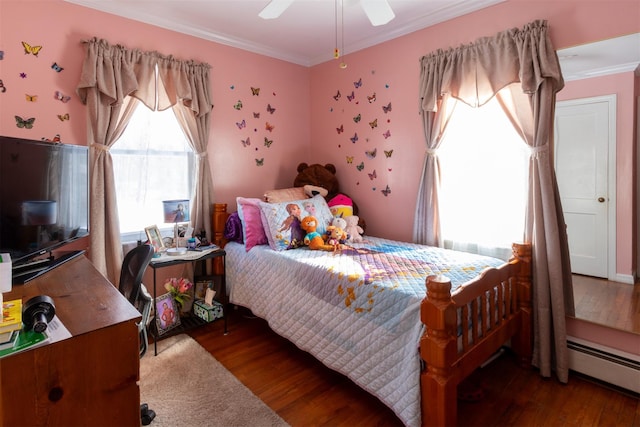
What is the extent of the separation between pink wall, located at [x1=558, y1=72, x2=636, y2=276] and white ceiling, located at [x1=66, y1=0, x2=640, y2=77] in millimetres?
73

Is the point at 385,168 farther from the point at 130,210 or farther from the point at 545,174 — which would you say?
the point at 130,210

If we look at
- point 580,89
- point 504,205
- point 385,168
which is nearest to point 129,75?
point 385,168

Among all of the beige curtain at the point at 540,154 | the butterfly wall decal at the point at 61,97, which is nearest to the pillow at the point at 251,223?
the butterfly wall decal at the point at 61,97

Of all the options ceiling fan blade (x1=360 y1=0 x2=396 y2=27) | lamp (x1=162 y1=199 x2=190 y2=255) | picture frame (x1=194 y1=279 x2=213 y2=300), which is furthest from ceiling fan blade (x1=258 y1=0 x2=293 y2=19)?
picture frame (x1=194 y1=279 x2=213 y2=300)

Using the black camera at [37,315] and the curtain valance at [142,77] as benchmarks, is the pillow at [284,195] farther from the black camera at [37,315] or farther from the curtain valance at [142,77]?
the black camera at [37,315]

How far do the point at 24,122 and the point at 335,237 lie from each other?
89.6 inches

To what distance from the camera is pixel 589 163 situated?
222 centimetres

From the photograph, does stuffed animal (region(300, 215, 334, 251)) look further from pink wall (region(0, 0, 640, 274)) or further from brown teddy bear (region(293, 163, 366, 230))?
pink wall (region(0, 0, 640, 274))

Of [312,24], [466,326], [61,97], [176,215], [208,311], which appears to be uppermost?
[312,24]

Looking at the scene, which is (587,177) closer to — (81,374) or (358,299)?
(358,299)

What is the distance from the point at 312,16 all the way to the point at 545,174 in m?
2.07

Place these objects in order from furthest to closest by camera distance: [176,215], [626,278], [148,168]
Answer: [148,168] → [176,215] → [626,278]

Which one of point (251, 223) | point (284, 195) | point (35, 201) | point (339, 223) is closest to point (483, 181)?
point (339, 223)

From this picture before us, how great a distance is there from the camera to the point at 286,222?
9.23ft
